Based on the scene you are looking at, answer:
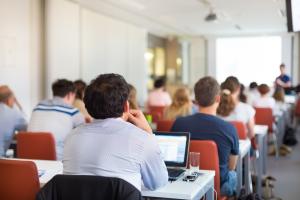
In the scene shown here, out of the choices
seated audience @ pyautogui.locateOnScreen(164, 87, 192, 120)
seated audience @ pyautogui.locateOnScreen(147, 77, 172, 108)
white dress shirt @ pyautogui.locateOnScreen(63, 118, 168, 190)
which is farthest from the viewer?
seated audience @ pyautogui.locateOnScreen(147, 77, 172, 108)

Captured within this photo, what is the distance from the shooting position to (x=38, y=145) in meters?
3.80

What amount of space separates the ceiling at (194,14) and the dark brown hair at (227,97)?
337 centimetres

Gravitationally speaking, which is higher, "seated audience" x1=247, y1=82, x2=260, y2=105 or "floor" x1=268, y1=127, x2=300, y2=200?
"seated audience" x1=247, y1=82, x2=260, y2=105

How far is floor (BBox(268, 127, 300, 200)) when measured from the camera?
4911 mm

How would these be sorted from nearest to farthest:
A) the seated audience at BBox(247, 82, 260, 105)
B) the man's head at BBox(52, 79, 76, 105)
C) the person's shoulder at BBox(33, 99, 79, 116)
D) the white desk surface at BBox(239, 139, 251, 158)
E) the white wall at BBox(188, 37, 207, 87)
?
the white desk surface at BBox(239, 139, 251, 158) → the person's shoulder at BBox(33, 99, 79, 116) → the man's head at BBox(52, 79, 76, 105) → the seated audience at BBox(247, 82, 260, 105) → the white wall at BBox(188, 37, 207, 87)

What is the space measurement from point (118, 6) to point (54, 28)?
159 cm

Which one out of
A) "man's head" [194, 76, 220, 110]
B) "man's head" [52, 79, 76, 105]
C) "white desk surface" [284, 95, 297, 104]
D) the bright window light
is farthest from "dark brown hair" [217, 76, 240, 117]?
the bright window light

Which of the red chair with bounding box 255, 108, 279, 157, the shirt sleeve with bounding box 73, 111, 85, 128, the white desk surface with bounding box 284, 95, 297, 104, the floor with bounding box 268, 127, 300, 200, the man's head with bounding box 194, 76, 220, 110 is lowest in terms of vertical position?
the floor with bounding box 268, 127, 300, 200

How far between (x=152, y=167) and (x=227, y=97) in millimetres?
2797

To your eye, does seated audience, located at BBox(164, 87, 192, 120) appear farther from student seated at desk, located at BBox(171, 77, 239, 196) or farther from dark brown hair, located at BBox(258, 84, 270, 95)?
dark brown hair, located at BBox(258, 84, 270, 95)

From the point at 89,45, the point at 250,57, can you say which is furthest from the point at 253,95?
the point at 250,57

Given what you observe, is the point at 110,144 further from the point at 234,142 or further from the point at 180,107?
the point at 180,107

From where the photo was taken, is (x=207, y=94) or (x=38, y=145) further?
(x=38, y=145)

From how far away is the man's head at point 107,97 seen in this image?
84.6 inches
